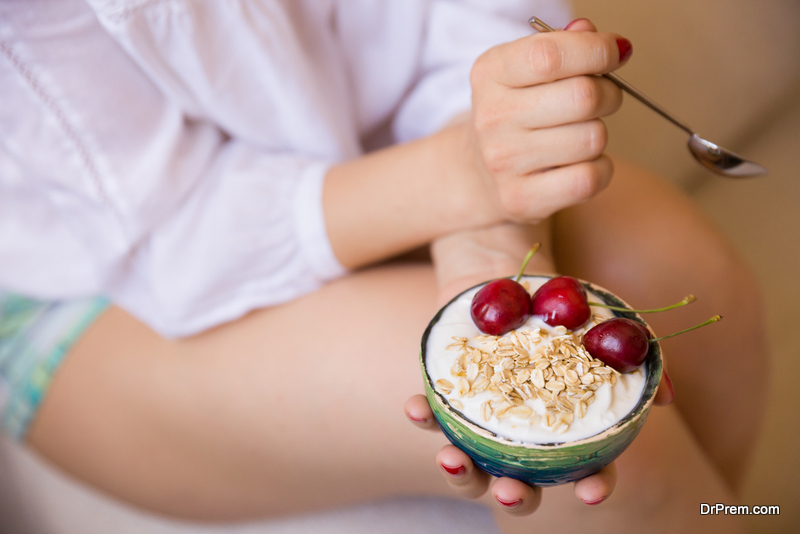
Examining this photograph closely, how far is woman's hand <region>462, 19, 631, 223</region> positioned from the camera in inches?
18.9

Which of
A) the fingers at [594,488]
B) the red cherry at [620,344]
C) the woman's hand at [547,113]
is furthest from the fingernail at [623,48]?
the fingers at [594,488]

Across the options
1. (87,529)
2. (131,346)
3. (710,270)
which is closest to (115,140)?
(131,346)

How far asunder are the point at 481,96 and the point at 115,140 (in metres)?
0.42

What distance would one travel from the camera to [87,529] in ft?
2.64

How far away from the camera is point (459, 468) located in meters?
0.43

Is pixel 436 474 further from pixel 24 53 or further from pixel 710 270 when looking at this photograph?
pixel 24 53

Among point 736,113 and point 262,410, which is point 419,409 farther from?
point 736,113

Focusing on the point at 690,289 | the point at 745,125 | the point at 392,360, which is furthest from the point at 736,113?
the point at 392,360

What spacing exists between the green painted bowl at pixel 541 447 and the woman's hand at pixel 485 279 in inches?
0.5

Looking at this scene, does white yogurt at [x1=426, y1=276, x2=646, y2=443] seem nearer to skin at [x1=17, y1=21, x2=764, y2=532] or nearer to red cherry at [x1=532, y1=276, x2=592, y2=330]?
red cherry at [x1=532, y1=276, x2=592, y2=330]

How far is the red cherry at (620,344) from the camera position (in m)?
0.40

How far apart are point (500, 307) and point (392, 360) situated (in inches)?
8.6

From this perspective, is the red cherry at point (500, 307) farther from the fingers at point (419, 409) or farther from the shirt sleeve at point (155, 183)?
the shirt sleeve at point (155, 183)

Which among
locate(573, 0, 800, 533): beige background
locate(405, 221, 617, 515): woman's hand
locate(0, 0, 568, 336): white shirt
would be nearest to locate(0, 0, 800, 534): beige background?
locate(573, 0, 800, 533): beige background
